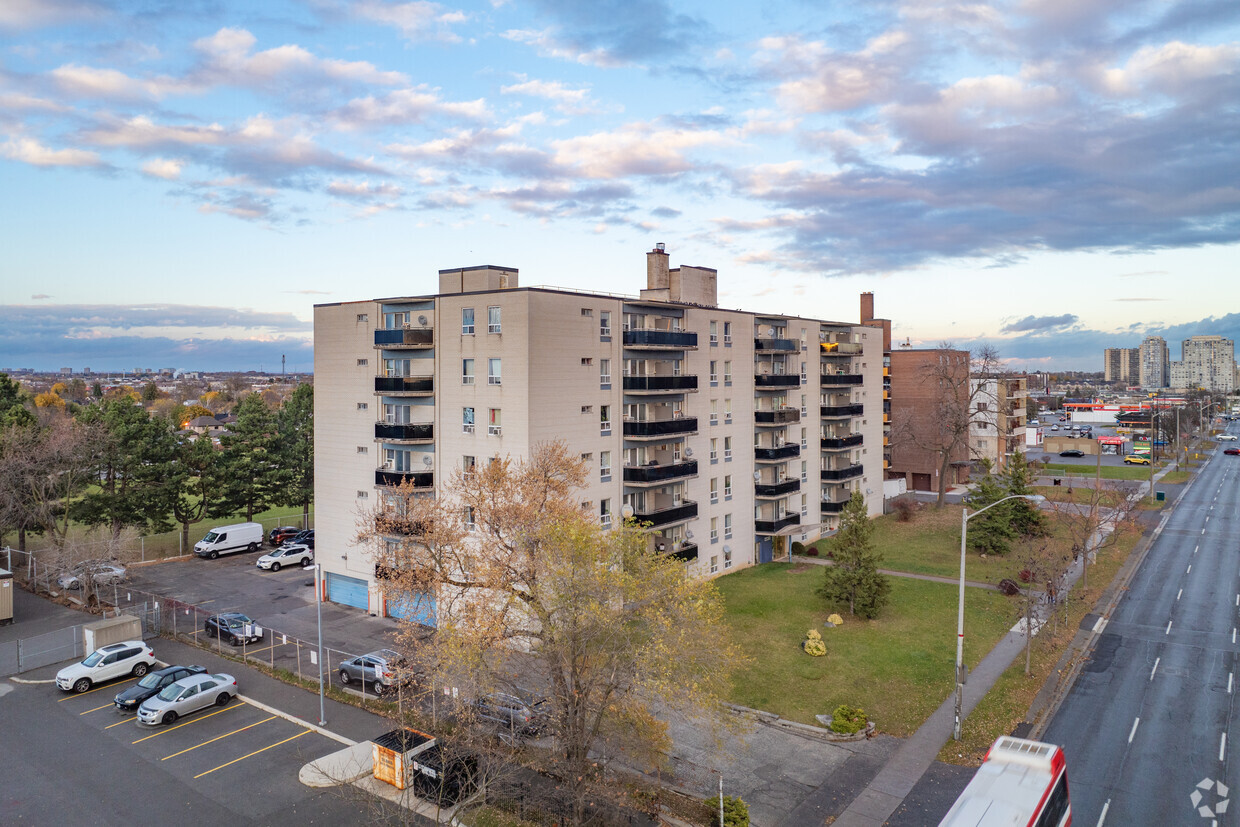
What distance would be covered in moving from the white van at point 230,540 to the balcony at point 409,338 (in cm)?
2870

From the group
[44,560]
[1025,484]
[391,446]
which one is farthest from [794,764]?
[44,560]

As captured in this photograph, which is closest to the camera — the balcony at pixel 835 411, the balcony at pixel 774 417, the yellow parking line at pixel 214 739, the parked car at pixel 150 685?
the yellow parking line at pixel 214 739

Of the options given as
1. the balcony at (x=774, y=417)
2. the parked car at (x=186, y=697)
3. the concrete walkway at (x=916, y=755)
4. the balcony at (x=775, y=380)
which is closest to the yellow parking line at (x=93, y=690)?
A: the parked car at (x=186, y=697)

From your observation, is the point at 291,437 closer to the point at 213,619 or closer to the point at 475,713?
the point at 213,619

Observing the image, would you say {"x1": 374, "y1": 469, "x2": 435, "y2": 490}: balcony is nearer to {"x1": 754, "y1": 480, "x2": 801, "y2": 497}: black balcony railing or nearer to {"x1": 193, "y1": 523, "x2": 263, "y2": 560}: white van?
{"x1": 193, "y1": 523, "x2": 263, "y2": 560}: white van

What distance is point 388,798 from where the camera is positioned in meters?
23.1

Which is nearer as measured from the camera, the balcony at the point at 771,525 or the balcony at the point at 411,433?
the balcony at the point at 411,433

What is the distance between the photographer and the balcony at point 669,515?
42094 millimetres

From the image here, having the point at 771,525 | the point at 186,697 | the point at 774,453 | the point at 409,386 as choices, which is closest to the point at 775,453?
the point at 774,453

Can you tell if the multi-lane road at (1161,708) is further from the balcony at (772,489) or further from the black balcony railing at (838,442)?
the black balcony railing at (838,442)

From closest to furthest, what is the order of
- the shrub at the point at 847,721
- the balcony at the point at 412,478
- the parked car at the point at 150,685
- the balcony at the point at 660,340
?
the shrub at the point at 847,721 → the parked car at the point at 150,685 → the balcony at the point at 412,478 → the balcony at the point at 660,340

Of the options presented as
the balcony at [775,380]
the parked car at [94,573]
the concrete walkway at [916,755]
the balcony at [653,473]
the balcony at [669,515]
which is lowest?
the concrete walkway at [916,755]

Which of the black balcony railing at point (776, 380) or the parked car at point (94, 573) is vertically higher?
the black balcony railing at point (776, 380)

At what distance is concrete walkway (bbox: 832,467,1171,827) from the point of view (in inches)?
864
